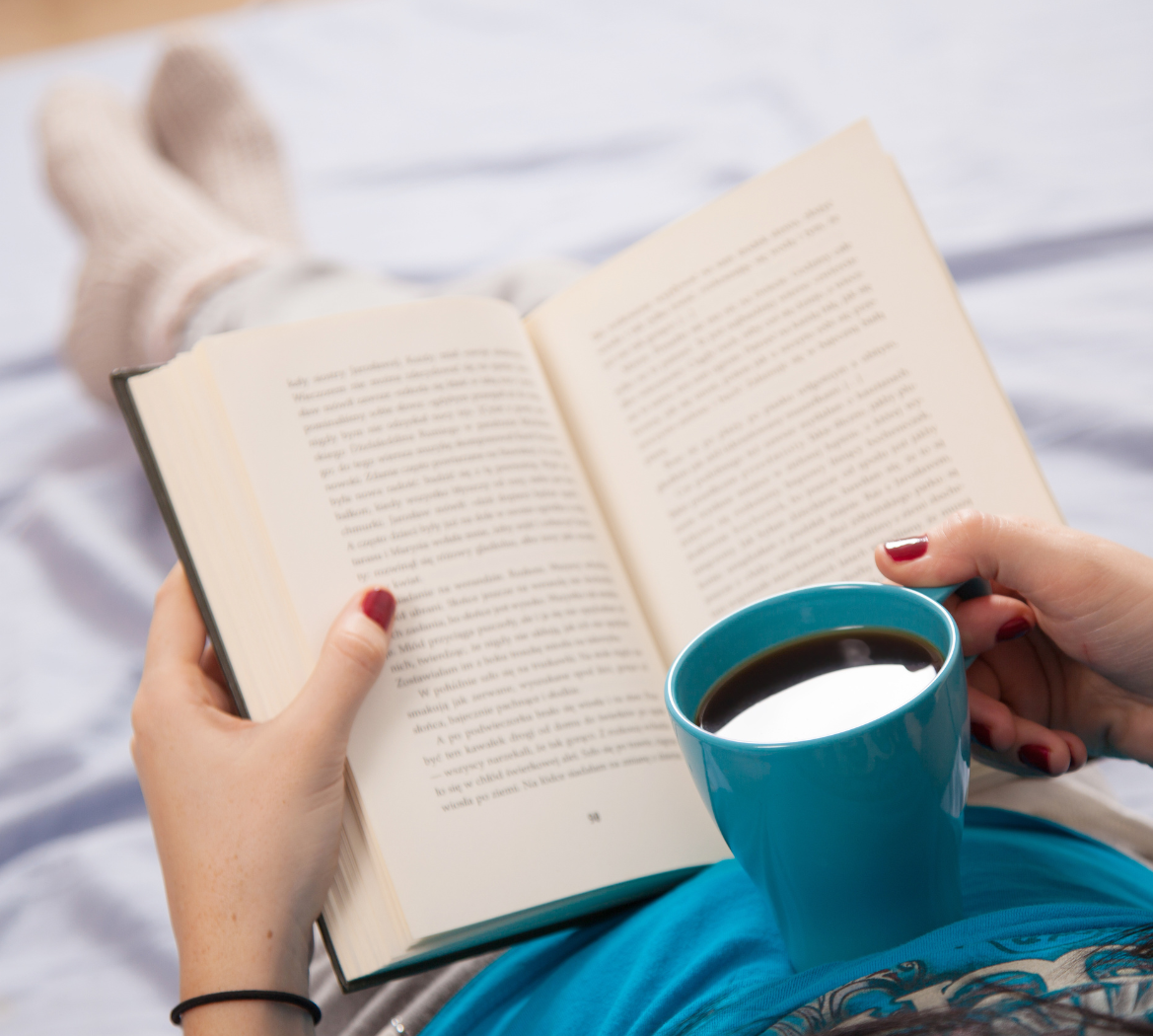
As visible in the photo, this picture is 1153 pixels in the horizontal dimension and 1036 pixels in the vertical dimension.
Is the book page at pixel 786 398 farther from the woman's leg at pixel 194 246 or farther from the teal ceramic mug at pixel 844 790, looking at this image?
the woman's leg at pixel 194 246

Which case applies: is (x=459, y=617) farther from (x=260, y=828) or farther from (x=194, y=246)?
(x=194, y=246)

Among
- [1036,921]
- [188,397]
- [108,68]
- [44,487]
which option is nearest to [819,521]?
[1036,921]

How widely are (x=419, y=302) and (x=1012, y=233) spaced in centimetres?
76

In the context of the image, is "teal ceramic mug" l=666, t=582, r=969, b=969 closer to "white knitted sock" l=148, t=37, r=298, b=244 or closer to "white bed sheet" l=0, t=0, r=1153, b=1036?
"white bed sheet" l=0, t=0, r=1153, b=1036

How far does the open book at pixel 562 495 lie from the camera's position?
475 millimetres

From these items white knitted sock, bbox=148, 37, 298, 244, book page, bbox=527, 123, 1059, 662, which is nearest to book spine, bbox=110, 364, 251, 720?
book page, bbox=527, 123, 1059, 662

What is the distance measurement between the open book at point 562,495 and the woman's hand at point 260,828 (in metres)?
0.02

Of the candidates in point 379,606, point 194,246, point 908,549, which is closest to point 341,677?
point 379,606

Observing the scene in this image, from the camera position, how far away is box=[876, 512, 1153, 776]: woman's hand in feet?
1.43

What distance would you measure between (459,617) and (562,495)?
0.34ft

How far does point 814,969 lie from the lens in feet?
1.25

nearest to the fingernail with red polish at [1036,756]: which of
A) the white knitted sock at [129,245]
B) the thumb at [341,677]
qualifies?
the thumb at [341,677]

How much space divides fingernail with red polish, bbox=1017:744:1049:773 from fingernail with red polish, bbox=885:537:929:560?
0.44ft

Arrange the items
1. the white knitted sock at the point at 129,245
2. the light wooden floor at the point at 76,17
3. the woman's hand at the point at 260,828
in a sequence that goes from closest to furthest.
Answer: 1. the woman's hand at the point at 260,828
2. the white knitted sock at the point at 129,245
3. the light wooden floor at the point at 76,17
